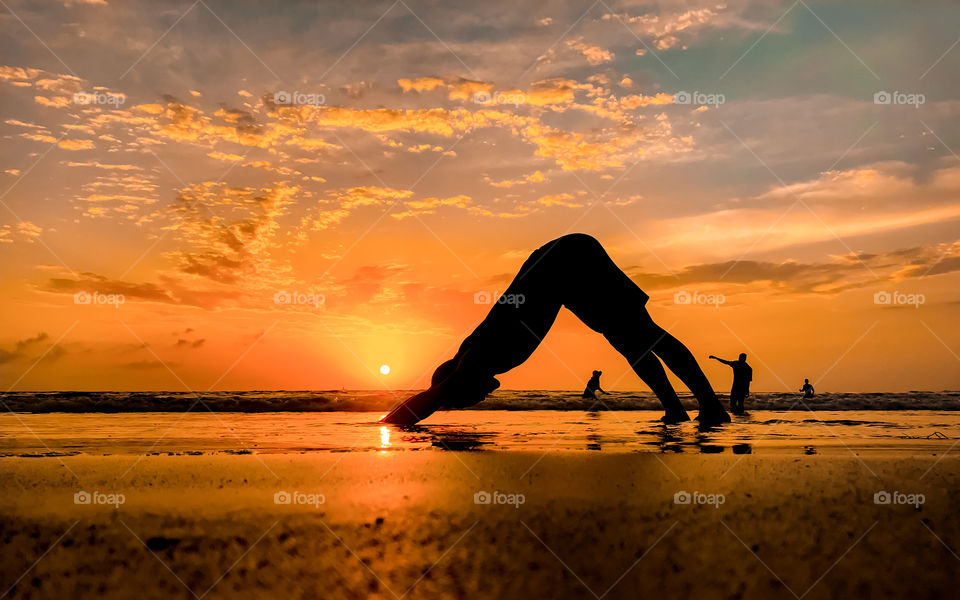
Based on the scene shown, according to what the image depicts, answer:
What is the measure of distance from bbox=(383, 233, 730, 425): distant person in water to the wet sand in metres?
2.44

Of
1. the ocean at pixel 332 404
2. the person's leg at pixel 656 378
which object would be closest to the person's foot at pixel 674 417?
the person's leg at pixel 656 378

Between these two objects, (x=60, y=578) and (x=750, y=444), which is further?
(x=750, y=444)

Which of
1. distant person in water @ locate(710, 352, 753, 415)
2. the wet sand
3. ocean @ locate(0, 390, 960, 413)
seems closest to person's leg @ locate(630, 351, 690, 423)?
the wet sand

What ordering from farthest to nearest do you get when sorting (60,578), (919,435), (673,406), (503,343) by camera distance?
(673,406)
(919,435)
(503,343)
(60,578)

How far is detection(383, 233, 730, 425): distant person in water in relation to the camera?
25.3 feet

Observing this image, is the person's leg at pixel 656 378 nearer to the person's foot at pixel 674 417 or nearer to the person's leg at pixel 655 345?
the person's foot at pixel 674 417

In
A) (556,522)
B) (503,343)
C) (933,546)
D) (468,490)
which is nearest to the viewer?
(933,546)

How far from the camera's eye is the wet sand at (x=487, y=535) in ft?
7.72

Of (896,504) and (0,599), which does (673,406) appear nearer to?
(896,504)

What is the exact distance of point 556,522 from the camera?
3.30 m

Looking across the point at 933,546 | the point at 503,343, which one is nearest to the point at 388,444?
the point at 503,343

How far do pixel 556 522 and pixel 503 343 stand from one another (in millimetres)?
4425

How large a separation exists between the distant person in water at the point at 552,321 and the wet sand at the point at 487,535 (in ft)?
8.00

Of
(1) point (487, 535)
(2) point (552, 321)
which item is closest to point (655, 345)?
(2) point (552, 321)
